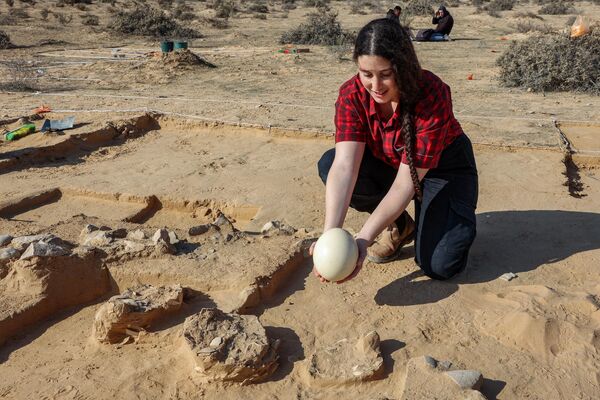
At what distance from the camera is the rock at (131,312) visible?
2.68 m

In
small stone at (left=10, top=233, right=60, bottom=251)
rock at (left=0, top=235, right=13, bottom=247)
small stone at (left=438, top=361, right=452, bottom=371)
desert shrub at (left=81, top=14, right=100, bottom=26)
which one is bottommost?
desert shrub at (left=81, top=14, right=100, bottom=26)

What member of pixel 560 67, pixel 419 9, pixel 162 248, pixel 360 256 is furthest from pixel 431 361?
pixel 419 9

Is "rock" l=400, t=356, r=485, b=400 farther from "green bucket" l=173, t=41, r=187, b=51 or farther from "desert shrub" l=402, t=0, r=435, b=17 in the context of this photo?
"desert shrub" l=402, t=0, r=435, b=17

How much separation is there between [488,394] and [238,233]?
177cm

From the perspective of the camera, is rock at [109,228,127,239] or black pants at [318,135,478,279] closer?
black pants at [318,135,478,279]

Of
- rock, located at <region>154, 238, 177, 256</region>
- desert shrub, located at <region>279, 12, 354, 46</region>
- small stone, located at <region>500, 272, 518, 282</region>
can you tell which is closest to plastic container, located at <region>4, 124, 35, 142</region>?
rock, located at <region>154, 238, 177, 256</region>

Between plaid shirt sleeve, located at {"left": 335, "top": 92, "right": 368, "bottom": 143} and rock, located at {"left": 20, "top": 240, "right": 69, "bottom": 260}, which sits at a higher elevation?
plaid shirt sleeve, located at {"left": 335, "top": 92, "right": 368, "bottom": 143}

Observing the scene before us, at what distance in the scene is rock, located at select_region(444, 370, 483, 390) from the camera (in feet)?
7.34

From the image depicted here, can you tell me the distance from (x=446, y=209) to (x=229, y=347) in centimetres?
135

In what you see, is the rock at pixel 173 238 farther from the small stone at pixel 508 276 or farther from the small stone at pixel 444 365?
the small stone at pixel 508 276

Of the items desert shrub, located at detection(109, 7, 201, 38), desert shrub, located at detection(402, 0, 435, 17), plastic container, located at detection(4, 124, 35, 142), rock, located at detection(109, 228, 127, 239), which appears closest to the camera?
rock, located at detection(109, 228, 127, 239)

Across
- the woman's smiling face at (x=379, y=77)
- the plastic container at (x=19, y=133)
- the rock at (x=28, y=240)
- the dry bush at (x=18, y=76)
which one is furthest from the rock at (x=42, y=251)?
the dry bush at (x=18, y=76)

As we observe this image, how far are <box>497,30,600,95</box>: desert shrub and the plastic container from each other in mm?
6428

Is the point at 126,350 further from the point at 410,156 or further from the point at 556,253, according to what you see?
the point at 556,253
